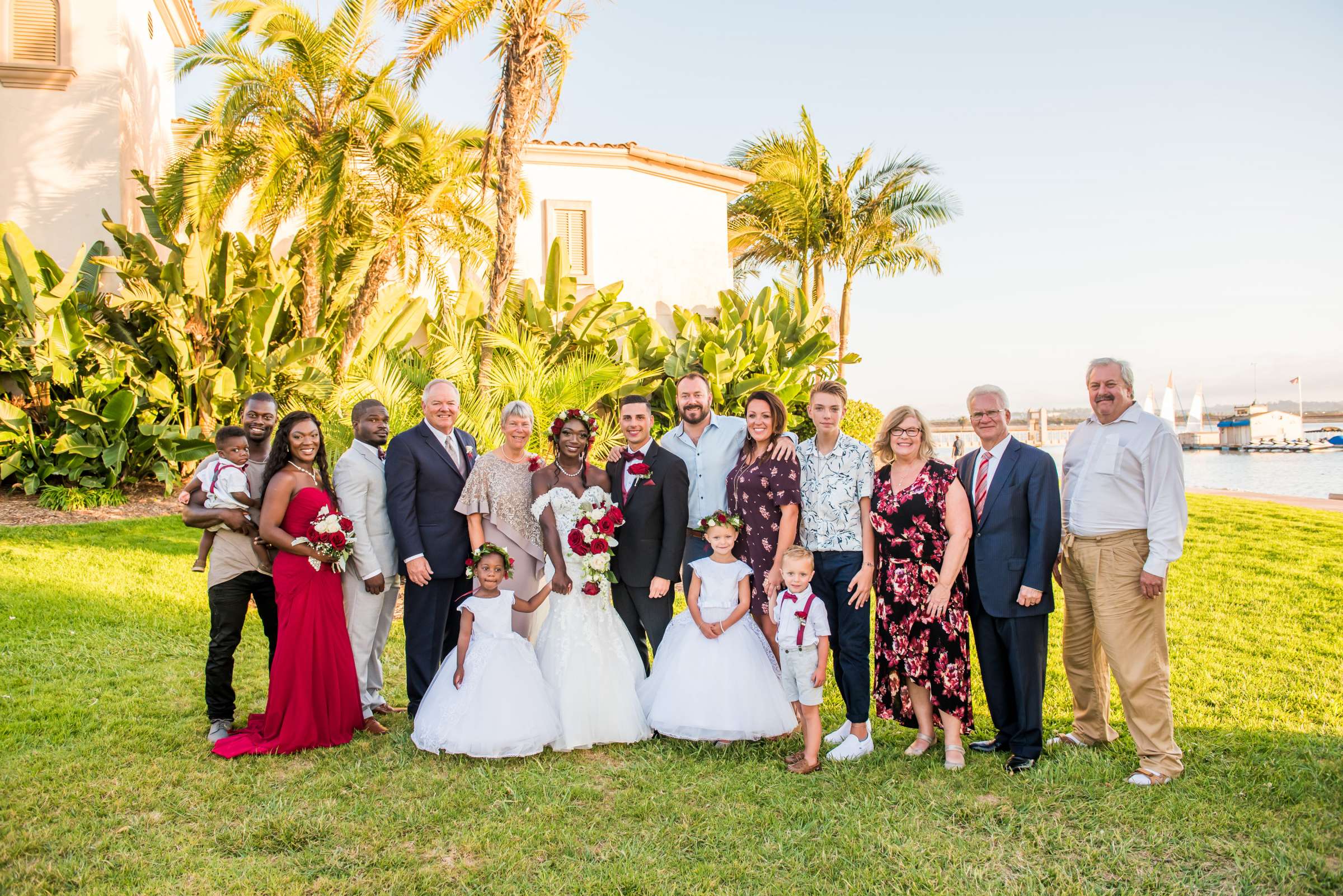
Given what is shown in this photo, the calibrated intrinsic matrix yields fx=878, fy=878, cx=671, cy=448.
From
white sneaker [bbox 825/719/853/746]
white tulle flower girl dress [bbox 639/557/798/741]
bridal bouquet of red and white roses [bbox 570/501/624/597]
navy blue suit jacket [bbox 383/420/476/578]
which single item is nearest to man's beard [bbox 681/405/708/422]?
bridal bouquet of red and white roses [bbox 570/501/624/597]

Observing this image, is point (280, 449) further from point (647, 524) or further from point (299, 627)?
point (647, 524)

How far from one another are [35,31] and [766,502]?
1609 centimetres

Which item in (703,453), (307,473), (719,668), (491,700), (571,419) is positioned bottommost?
(491,700)

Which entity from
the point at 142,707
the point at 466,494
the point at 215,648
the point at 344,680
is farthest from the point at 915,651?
the point at 142,707

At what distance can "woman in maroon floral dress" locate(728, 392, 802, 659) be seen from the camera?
5.52 meters

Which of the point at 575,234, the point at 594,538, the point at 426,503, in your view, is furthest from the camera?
the point at 575,234

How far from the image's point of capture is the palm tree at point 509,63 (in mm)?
10078

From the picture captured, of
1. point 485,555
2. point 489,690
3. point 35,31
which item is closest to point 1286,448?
point 35,31

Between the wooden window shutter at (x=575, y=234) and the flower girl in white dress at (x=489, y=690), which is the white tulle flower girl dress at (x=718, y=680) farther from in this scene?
the wooden window shutter at (x=575, y=234)

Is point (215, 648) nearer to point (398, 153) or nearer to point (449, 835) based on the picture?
point (449, 835)

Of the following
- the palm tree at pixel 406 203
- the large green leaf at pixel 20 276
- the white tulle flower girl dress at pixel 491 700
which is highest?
the palm tree at pixel 406 203

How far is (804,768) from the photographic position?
16.6ft

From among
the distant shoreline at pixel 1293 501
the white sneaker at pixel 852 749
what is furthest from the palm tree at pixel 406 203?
the distant shoreline at pixel 1293 501

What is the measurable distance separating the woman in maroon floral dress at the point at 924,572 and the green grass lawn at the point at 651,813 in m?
→ 0.42
